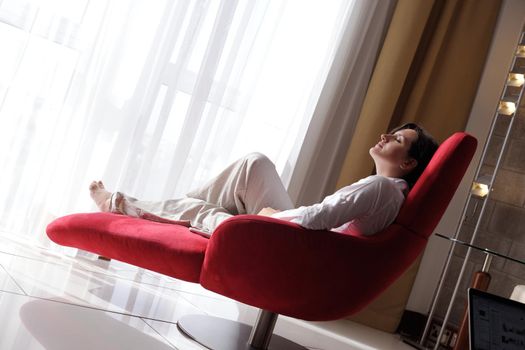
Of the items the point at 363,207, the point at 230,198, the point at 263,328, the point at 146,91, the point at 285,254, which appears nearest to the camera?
the point at 285,254

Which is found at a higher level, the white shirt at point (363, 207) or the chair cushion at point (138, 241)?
the white shirt at point (363, 207)

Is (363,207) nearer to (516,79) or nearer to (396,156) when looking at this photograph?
(396,156)

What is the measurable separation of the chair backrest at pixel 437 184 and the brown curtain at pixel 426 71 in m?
1.70

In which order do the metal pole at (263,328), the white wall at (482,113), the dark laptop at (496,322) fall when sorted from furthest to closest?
the white wall at (482,113), the metal pole at (263,328), the dark laptop at (496,322)

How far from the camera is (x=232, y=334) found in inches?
93.4

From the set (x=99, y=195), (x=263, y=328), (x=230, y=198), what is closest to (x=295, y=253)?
(x=263, y=328)

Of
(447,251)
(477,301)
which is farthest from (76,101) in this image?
(447,251)

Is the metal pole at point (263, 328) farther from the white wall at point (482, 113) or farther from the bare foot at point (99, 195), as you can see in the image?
the white wall at point (482, 113)

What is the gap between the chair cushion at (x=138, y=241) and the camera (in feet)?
6.96

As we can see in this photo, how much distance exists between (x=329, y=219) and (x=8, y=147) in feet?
4.86

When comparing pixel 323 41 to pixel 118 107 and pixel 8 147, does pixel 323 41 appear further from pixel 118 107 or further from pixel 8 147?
pixel 8 147

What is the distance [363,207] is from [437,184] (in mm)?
243

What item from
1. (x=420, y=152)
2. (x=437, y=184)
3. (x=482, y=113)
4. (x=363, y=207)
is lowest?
(x=363, y=207)

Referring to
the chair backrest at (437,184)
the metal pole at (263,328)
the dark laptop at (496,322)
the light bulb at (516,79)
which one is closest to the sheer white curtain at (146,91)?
the light bulb at (516,79)
